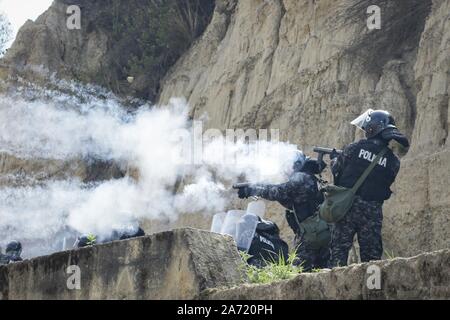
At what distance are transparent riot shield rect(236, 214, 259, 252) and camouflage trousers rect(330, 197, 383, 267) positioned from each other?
3.92 ft

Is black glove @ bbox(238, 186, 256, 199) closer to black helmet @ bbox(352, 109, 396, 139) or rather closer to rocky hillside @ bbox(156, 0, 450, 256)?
black helmet @ bbox(352, 109, 396, 139)

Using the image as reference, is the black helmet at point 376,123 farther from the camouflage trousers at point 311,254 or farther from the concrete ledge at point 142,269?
the concrete ledge at point 142,269

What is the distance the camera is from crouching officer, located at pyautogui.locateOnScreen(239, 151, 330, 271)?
9.86 metres

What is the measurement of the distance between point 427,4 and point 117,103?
7201 mm

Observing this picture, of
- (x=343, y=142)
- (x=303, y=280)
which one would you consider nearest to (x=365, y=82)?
(x=343, y=142)

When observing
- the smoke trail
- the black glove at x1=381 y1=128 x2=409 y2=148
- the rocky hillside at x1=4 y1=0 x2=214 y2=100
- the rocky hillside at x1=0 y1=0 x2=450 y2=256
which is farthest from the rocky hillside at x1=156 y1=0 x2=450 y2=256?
the black glove at x1=381 y1=128 x2=409 y2=148

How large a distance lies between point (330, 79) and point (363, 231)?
215 inches

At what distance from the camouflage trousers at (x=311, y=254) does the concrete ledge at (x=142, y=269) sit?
2.27 meters

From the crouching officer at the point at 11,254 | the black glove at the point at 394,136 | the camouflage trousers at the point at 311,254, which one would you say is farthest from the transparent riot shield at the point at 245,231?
the crouching officer at the point at 11,254

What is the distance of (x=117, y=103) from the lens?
19078mm

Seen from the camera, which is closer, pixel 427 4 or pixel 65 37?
pixel 427 4

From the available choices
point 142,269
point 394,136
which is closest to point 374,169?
point 394,136

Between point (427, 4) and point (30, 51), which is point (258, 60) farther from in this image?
point (30, 51)

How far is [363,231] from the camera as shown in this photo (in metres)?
9.00
